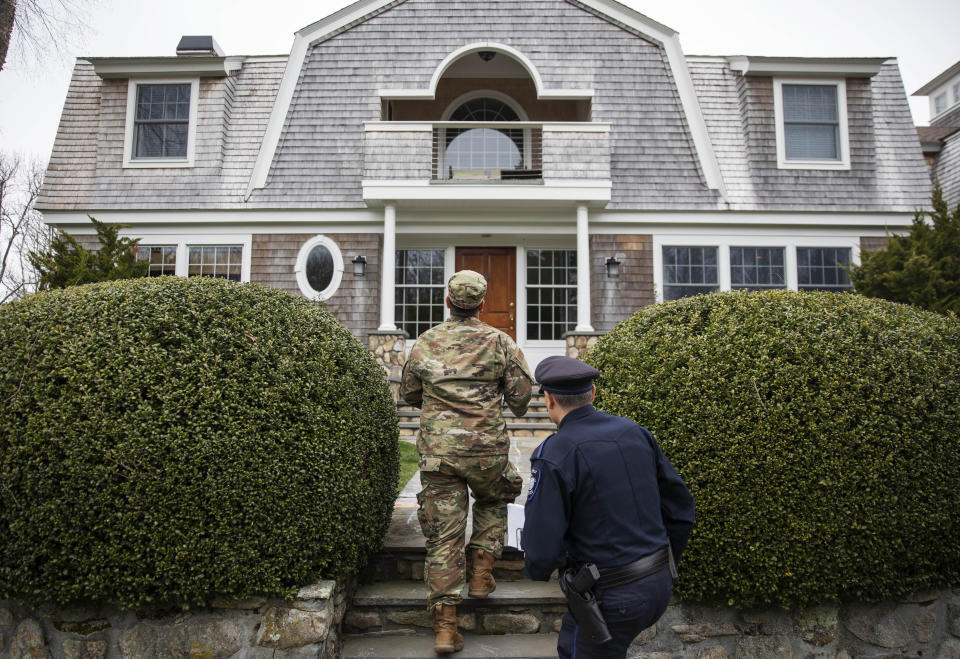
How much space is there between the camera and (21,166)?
23.5m

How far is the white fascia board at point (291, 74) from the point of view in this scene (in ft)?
36.2

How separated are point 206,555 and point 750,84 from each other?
11788mm

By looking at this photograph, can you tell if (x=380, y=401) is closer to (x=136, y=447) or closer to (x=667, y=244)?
(x=136, y=447)

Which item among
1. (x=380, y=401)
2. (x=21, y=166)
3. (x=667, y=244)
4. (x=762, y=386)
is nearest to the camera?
(x=762, y=386)

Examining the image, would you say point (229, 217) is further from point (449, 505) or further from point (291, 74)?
point (449, 505)

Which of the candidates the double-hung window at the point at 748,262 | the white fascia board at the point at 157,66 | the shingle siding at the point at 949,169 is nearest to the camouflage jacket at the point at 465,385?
the double-hung window at the point at 748,262

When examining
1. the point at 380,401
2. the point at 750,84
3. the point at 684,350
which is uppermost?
the point at 750,84

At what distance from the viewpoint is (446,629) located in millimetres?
3316

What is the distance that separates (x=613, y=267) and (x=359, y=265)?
4.36 meters

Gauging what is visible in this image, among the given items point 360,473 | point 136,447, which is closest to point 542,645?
point 360,473

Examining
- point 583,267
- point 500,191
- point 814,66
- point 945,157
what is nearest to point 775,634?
point 583,267

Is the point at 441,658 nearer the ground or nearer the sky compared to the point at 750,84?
nearer the ground

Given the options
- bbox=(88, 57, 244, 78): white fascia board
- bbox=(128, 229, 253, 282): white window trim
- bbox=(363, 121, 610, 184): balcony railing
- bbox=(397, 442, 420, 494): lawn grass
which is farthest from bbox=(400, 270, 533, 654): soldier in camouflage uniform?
bbox=(88, 57, 244, 78): white fascia board

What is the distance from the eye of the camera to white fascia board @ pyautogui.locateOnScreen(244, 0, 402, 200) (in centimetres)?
1105
